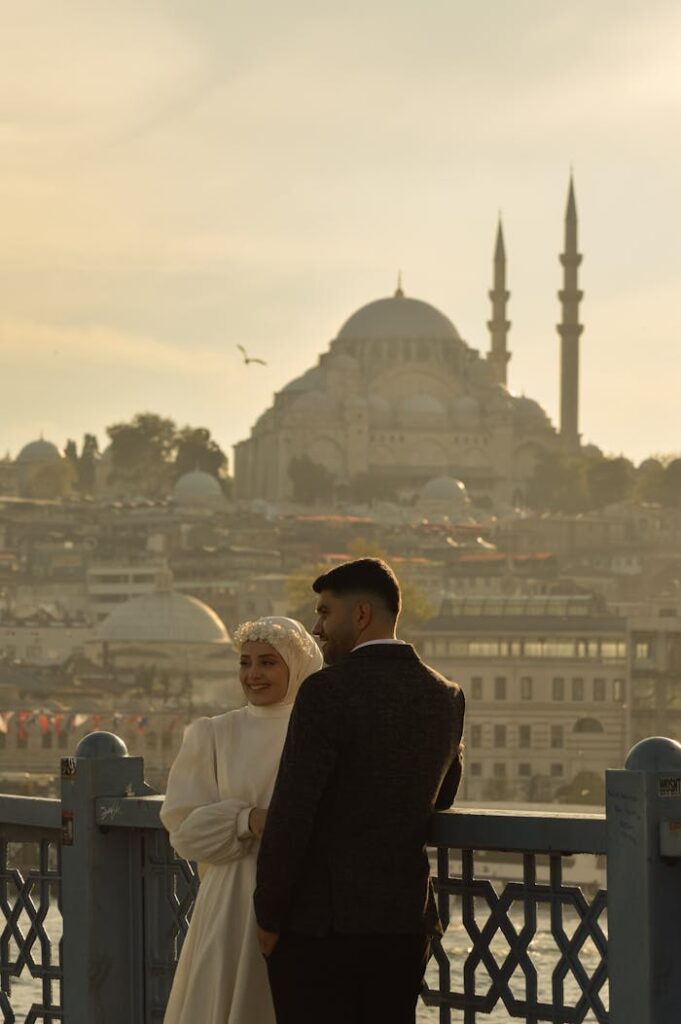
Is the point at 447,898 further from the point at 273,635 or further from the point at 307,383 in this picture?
the point at 307,383

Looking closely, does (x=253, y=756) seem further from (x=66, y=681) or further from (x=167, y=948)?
(x=66, y=681)

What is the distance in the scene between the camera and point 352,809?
4.13m

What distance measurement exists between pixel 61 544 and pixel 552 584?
60.0 feet

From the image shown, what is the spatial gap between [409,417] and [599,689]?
4187cm

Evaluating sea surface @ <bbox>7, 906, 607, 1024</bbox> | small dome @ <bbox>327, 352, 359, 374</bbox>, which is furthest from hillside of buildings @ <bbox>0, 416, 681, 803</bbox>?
sea surface @ <bbox>7, 906, 607, 1024</bbox>

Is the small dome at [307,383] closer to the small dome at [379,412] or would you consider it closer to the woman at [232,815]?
the small dome at [379,412]

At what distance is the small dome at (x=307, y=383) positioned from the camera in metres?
101

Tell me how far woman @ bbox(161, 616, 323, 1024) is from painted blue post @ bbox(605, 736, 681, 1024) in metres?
0.63

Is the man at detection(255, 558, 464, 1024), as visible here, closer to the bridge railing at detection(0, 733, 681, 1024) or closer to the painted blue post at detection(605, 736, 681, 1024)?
the bridge railing at detection(0, 733, 681, 1024)

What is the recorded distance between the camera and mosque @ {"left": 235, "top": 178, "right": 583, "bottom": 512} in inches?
3789

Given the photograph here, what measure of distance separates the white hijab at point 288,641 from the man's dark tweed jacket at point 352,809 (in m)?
0.27

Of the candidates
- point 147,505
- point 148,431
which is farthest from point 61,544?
point 148,431

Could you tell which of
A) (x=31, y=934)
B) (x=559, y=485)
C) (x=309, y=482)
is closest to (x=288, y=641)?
(x=31, y=934)

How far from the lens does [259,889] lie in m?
4.12
